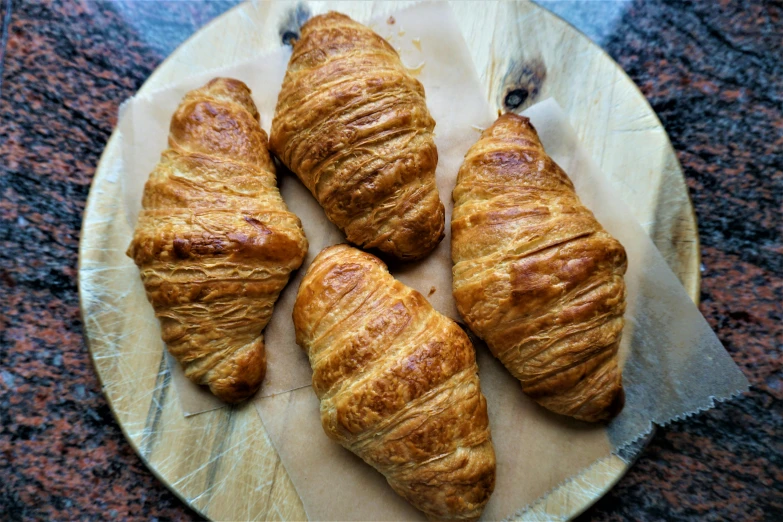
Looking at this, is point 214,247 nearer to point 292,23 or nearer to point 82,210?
point 82,210

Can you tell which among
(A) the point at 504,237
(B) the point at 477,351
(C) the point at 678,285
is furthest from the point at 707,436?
(A) the point at 504,237

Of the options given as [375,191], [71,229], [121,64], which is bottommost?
[375,191]

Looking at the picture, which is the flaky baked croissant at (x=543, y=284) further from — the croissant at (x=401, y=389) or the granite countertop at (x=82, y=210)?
the granite countertop at (x=82, y=210)

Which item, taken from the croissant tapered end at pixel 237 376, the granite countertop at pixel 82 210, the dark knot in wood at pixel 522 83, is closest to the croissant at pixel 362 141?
the dark knot in wood at pixel 522 83

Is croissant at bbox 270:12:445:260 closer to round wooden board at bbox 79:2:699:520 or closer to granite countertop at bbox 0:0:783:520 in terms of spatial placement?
round wooden board at bbox 79:2:699:520

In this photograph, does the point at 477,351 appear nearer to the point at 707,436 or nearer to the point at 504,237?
the point at 504,237
